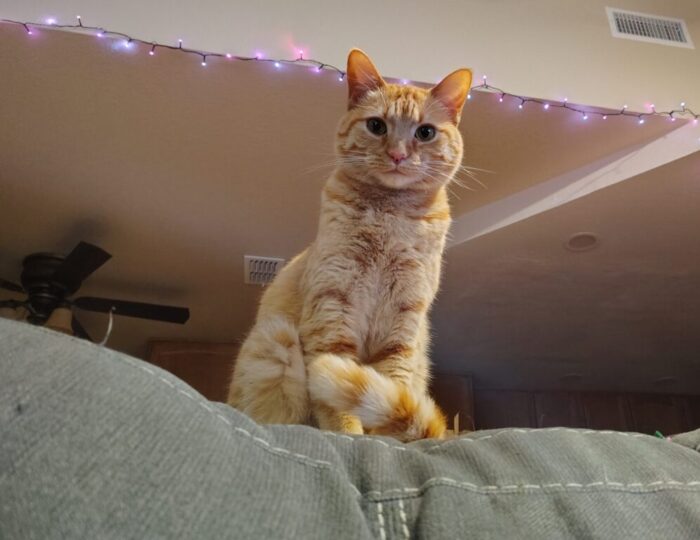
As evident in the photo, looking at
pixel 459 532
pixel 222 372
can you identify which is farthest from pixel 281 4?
pixel 222 372

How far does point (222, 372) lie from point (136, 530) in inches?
136

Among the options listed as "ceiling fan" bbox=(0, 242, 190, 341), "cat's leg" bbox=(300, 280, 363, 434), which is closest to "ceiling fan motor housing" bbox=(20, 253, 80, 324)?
"ceiling fan" bbox=(0, 242, 190, 341)

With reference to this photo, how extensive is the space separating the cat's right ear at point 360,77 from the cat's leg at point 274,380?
0.66m

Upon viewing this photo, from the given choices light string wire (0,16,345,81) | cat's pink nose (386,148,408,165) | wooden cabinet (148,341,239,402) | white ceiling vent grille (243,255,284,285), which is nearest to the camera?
cat's pink nose (386,148,408,165)

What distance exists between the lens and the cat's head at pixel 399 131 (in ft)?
4.40

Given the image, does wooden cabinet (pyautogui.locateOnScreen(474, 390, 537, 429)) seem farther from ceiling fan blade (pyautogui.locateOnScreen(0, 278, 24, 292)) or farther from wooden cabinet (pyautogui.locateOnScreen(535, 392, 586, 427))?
ceiling fan blade (pyautogui.locateOnScreen(0, 278, 24, 292))

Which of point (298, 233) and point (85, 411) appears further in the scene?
point (298, 233)

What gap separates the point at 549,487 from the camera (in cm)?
42

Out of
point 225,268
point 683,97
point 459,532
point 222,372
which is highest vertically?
point 683,97

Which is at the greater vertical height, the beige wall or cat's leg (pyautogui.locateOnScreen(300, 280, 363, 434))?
the beige wall

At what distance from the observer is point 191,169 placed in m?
2.24

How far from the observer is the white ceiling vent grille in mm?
2855

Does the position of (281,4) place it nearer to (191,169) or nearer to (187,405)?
(191,169)

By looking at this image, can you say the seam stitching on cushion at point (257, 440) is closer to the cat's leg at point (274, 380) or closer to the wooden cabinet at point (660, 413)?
the cat's leg at point (274, 380)
